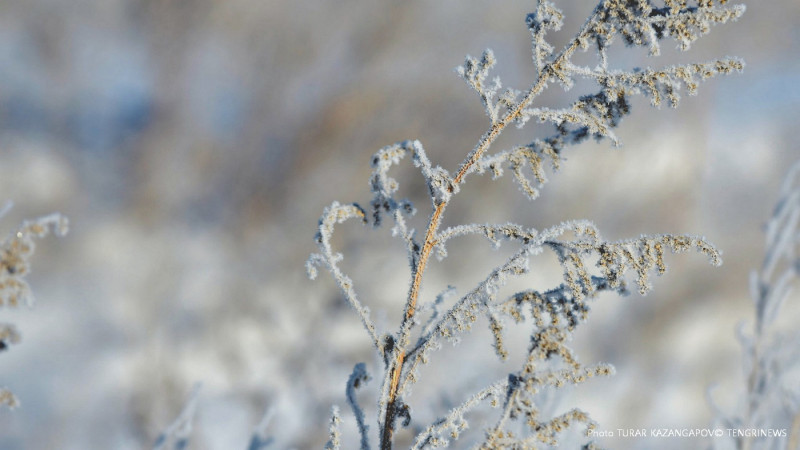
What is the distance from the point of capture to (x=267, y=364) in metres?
15.7

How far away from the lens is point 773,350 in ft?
13.4

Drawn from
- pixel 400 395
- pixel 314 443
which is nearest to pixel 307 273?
pixel 400 395

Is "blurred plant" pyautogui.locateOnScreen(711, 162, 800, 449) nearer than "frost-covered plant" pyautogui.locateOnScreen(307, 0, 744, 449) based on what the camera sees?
No

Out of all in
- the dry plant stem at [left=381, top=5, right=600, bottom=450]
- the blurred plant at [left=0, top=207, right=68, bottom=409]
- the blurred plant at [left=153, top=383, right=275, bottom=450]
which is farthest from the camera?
the blurred plant at [left=153, top=383, right=275, bottom=450]

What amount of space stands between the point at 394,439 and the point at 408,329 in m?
0.41

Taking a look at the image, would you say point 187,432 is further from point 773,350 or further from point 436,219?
point 773,350

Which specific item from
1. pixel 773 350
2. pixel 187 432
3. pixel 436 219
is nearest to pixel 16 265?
pixel 436 219

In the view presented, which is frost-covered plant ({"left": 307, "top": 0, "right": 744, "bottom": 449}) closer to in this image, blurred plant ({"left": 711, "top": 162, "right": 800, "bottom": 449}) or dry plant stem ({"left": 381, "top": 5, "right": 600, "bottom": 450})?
dry plant stem ({"left": 381, "top": 5, "right": 600, "bottom": 450})

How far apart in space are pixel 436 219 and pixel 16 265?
145cm

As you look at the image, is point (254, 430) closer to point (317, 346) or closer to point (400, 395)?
point (400, 395)

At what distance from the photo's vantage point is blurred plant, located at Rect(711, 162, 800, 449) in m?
4.02

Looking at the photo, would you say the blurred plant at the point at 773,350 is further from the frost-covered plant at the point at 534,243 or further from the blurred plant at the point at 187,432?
the blurred plant at the point at 187,432

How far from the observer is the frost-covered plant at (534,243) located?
188 centimetres

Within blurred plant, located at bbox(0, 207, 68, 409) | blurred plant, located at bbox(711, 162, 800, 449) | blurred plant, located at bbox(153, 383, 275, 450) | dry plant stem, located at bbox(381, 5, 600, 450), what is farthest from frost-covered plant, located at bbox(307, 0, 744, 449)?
blurred plant, located at bbox(711, 162, 800, 449)
